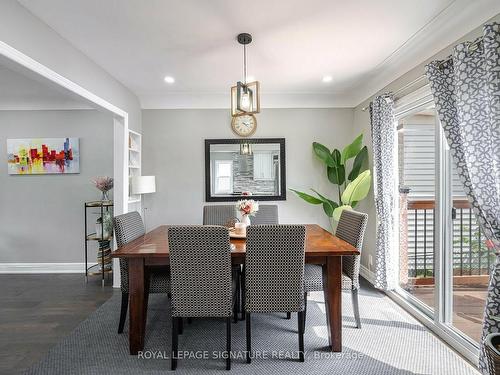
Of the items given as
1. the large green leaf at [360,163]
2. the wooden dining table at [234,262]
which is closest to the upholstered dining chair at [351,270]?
the wooden dining table at [234,262]

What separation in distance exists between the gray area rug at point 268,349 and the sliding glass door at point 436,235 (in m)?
0.32

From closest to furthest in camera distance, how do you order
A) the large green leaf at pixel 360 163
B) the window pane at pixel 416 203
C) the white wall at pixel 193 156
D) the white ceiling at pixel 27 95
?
1. the window pane at pixel 416 203
2. the white ceiling at pixel 27 95
3. the large green leaf at pixel 360 163
4. the white wall at pixel 193 156

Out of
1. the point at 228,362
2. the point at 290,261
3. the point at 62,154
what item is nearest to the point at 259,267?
the point at 290,261

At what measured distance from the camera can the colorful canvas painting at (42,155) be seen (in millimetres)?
3936

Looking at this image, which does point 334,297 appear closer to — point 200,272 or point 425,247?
point 200,272

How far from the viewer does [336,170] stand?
3.88 metres

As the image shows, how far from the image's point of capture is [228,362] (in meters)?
1.94

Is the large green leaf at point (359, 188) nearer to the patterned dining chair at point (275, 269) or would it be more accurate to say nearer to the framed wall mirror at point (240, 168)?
the framed wall mirror at point (240, 168)

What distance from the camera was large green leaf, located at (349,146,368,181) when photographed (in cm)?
363

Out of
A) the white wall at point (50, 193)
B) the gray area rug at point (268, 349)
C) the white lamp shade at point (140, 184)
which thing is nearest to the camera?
the gray area rug at point (268, 349)

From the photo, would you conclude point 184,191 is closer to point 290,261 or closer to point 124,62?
point 124,62

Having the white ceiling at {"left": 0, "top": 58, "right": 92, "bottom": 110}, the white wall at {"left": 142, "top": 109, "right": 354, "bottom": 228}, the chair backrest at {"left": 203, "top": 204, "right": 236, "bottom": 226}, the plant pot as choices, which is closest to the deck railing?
the white wall at {"left": 142, "top": 109, "right": 354, "bottom": 228}

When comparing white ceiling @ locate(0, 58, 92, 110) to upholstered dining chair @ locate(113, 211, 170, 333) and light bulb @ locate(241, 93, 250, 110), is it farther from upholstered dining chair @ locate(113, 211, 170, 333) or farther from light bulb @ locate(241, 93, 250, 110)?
light bulb @ locate(241, 93, 250, 110)

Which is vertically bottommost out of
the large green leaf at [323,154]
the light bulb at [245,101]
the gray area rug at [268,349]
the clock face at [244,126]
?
the gray area rug at [268,349]
